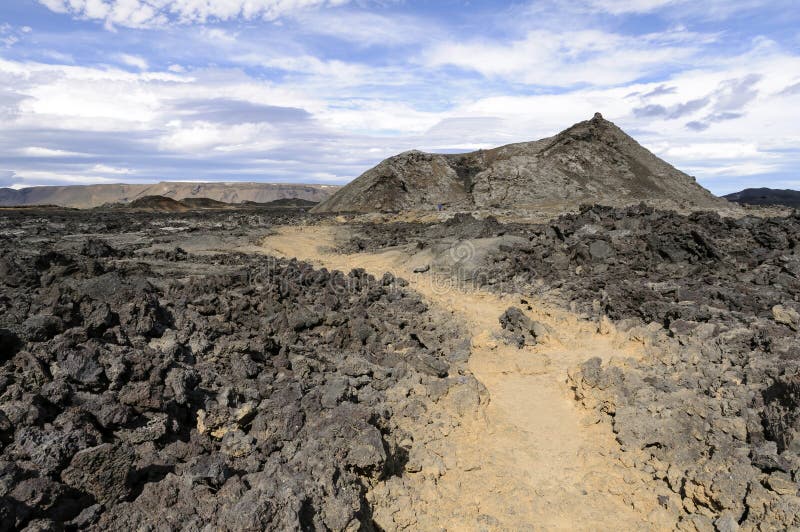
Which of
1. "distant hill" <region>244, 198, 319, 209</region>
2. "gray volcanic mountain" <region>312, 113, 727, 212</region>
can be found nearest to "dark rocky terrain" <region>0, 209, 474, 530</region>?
"gray volcanic mountain" <region>312, 113, 727, 212</region>

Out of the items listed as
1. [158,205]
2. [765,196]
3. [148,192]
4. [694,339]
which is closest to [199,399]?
[694,339]

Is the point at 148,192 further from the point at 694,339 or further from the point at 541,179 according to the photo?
the point at 694,339

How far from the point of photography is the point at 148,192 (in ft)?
411

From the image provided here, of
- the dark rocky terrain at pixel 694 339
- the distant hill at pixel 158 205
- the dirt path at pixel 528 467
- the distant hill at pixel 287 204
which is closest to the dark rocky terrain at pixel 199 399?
the dirt path at pixel 528 467

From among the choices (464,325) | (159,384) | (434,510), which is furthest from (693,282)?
(159,384)

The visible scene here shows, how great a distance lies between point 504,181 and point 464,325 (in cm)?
2820

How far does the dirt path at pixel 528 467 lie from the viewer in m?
4.34

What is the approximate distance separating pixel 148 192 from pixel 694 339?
13690cm

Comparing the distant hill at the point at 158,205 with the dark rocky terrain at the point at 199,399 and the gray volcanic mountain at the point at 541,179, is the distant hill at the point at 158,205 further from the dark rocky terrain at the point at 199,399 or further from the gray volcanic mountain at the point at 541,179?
the dark rocky terrain at the point at 199,399

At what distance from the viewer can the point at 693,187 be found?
3725cm

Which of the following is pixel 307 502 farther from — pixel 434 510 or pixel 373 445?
pixel 434 510

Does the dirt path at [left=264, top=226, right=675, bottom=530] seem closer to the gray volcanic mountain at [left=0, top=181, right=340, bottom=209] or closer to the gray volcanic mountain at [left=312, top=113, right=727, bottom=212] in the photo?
the gray volcanic mountain at [left=312, top=113, right=727, bottom=212]

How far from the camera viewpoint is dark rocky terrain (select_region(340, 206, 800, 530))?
173 inches

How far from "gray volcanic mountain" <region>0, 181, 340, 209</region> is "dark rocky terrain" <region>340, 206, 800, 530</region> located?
108466mm
